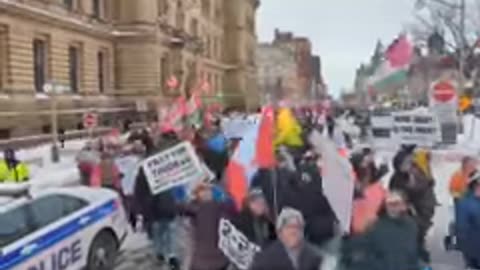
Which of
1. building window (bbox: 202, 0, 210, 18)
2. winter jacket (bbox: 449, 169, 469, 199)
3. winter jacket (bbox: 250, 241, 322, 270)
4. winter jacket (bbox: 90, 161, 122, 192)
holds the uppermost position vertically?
building window (bbox: 202, 0, 210, 18)

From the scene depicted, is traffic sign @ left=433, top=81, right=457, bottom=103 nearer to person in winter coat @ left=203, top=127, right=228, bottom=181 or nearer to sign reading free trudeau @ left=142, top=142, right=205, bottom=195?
person in winter coat @ left=203, top=127, right=228, bottom=181

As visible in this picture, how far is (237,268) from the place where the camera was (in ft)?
24.3

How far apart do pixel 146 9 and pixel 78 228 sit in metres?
50.5

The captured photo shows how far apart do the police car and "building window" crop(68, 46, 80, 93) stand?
38.7m

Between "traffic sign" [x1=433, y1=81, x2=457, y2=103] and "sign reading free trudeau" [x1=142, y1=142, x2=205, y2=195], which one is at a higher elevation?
"traffic sign" [x1=433, y1=81, x2=457, y2=103]

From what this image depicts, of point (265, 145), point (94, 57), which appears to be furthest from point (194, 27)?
point (265, 145)

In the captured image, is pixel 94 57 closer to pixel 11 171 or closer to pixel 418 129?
pixel 11 171

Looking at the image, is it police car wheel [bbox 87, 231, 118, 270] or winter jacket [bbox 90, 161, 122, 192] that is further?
winter jacket [bbox 90, 161, 122, 192]

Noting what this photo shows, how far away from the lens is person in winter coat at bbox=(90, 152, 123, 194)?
46.8 feet

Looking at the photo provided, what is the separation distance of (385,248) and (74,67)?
45.1 metres

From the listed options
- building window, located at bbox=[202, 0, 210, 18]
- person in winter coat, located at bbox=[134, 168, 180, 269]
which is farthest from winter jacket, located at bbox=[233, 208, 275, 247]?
building window, located at bbox=[202, 0, 210, 18]

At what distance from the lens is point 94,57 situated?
5241 cm

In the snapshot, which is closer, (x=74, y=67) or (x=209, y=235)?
(x=209, y=235)

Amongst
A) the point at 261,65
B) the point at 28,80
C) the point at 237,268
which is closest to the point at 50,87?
the point at 28,80
